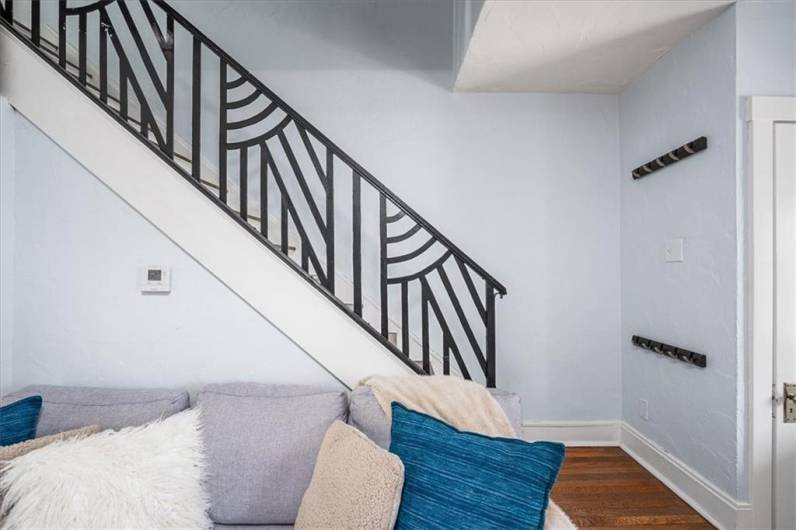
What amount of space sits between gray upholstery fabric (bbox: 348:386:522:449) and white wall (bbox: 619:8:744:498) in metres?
1.18

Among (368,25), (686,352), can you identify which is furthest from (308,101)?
(686,352)

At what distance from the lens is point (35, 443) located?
4.37 feet

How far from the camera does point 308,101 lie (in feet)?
10.4

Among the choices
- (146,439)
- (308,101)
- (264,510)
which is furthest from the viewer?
(308,101)

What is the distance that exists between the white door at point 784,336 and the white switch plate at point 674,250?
1.52ft

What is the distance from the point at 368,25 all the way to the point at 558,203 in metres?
1.85

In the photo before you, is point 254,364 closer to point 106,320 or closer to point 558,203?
point 106,320

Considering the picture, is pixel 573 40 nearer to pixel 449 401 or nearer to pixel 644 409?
pixel 449 401

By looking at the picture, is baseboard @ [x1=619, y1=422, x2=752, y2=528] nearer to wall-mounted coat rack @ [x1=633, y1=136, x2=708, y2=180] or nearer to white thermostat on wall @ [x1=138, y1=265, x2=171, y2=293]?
wall-mounted coat rack @ [x1=633, y1=136, x2=708, y2=180]

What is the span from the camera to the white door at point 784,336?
198 cm

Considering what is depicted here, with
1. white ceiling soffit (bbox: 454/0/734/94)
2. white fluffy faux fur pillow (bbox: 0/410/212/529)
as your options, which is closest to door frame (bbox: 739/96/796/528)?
white ceiling soffit (bbox: 454/0/734/94)

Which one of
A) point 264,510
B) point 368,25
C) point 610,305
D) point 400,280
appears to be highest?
point 368,25

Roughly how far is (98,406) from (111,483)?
50 cm

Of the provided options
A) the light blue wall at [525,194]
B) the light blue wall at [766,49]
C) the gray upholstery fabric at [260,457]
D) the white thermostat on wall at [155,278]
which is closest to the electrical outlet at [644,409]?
the light blue wall at [525,194]
